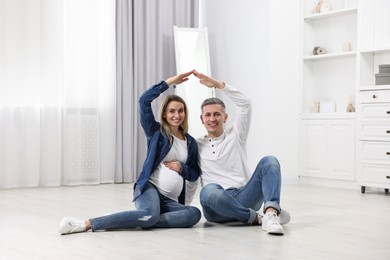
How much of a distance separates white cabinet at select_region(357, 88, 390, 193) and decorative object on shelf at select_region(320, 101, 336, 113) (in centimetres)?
57

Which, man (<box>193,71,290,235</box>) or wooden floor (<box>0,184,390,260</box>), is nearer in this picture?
wooden floor (<box>0,184,390,260</box>)

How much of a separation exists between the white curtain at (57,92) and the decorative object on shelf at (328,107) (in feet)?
6.80

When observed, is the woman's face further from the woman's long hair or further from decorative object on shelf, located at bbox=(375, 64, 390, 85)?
decorative object on shelf, located at bbox=(375, 64, 390, 85)

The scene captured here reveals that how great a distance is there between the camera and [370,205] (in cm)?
437

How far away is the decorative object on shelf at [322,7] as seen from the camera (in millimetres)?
5905

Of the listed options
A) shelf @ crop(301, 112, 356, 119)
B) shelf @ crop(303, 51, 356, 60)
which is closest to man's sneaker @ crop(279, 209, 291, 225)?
shelf @ crop(301, 112, 356, 119)

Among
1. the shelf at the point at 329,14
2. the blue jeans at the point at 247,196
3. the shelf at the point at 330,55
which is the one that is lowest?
the blue jeans at the point at 247,196

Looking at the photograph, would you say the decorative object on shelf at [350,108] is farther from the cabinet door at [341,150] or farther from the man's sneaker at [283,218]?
the man's sneaker at [283,218]

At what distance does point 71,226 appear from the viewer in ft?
10.1

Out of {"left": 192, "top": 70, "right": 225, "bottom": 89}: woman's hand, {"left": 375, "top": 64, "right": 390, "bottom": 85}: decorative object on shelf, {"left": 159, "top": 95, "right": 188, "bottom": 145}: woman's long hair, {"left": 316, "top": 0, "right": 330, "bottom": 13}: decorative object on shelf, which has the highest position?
{"left": 316, "top": 0, "right": 330, "bottom": 13}: decorative object on shelf

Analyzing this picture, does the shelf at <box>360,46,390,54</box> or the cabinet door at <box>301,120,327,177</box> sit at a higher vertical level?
the shelf at <box>360,46,390,54</box>

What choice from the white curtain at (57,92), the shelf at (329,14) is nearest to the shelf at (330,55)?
the shelf at (329,14)

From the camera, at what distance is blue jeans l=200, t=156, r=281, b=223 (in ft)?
10.3

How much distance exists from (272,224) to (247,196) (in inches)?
11.3
